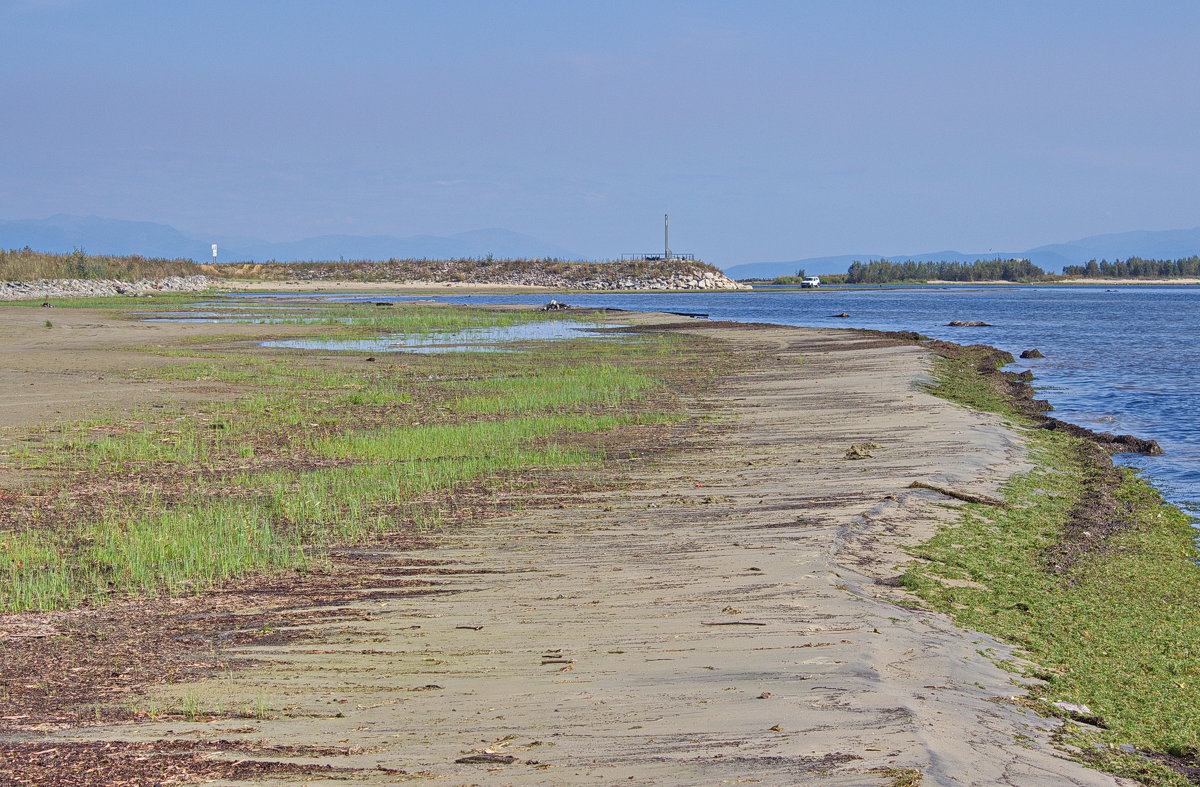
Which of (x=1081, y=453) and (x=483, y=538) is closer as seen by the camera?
(x=483, y=538)

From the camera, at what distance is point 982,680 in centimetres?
717

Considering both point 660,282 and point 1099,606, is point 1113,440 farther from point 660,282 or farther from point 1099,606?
point 660,282

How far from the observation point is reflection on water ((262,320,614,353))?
3669cm

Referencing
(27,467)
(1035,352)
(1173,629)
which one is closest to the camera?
(1173,629)

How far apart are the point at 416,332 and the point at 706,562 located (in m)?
37.1

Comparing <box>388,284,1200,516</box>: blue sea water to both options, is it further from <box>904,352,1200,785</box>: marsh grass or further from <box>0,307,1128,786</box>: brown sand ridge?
<box>0,307,1128,786</box>: brown sand ridge

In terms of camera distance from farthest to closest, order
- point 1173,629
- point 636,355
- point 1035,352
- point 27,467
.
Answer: point 1035,352
point 636,355
point 27,467
point 1173,629

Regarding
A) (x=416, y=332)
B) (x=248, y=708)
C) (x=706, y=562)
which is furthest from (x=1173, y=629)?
(x=416, y=332)

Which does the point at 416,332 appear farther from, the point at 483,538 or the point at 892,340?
the point at 483,538

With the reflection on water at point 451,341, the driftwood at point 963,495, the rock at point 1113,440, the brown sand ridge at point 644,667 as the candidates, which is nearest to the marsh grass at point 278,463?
the brown sand ridge at point 644,667

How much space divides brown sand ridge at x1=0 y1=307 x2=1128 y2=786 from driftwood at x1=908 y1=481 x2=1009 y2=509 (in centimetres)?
38

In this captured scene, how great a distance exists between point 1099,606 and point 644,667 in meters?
4.62

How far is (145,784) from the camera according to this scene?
5.36 m

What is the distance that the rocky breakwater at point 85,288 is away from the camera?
7169cm
